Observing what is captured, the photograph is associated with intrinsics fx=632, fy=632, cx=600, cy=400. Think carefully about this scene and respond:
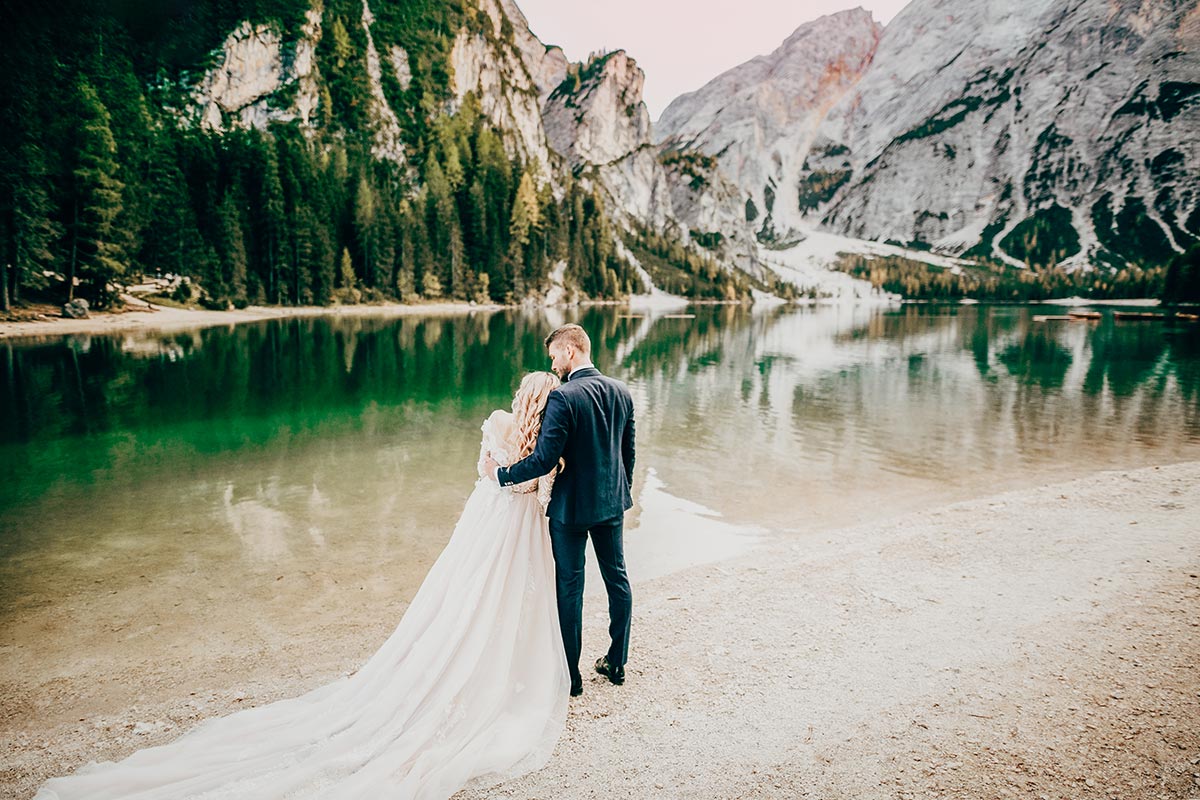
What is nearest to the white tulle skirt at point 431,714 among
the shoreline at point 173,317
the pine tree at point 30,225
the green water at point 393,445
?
the green water at point 393,445

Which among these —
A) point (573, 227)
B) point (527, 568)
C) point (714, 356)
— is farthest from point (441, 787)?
point (573, 227)

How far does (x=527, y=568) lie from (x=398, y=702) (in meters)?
1.38

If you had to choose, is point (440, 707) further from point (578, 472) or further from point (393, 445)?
point (393, 445)

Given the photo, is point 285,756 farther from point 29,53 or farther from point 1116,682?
point 29,53

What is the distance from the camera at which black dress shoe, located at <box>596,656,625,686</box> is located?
5711 millimetres

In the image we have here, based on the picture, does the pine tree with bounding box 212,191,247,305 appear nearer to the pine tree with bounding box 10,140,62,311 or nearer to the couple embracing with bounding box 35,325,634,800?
the pine tree with bounding box 10,140,62,311

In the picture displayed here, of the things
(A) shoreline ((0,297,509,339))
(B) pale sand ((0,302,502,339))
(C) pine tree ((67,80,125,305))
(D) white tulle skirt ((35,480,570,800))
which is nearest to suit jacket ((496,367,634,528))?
(D) white tulle skirt ((35,480,570,800))

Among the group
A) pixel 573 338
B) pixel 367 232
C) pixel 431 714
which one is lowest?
pixel 431 714

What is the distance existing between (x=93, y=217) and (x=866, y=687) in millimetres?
69636

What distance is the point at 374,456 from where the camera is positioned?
18.1m

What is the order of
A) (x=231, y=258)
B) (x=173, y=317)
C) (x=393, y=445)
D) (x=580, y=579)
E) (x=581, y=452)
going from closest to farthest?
(x=581, y=452), (x=580, y=579), (x=393, y=445), (x=173, y=317), (x=231, y=258)

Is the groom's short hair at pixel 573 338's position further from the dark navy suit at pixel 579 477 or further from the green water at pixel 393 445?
the green water at pixel 393 445

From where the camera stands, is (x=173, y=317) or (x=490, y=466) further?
(x=173, y=317)

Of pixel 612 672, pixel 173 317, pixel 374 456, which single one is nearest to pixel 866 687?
pixel 612 672
